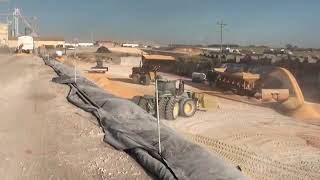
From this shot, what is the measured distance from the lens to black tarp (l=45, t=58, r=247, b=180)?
7.13 meters

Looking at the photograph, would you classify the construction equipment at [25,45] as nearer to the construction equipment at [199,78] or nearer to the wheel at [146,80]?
the construction equipment at [199,78]

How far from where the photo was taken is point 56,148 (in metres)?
9.58

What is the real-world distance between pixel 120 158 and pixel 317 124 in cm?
1441

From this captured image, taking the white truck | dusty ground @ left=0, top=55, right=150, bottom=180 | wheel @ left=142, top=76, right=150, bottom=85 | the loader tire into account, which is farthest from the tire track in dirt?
the white truck

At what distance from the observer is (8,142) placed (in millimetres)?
10125

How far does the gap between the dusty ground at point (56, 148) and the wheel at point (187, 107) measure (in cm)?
570

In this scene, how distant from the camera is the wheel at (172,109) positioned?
61.7ft

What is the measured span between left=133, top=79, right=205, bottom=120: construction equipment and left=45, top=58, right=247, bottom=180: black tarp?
4.29 m

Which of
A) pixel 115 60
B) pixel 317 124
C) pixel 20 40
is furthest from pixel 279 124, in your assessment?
pixel 20 40

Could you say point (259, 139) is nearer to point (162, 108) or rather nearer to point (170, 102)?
point (170, 102)

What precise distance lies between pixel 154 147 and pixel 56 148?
2.33 metres

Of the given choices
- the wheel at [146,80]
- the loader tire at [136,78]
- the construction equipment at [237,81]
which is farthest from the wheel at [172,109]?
the loader tire at [136,78]

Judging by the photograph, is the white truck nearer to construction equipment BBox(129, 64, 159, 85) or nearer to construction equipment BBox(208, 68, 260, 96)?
construction equipment BBox(129, 64, 159, 85)

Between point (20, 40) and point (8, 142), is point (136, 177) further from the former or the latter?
point (20, 40)
